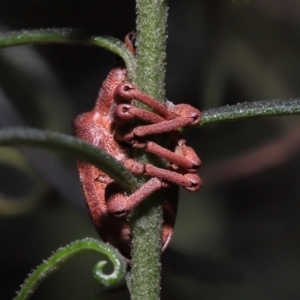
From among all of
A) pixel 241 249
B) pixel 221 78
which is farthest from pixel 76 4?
pixel 241 249

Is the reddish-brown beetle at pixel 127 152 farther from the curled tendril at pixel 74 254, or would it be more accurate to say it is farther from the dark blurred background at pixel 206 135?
the dark blurred background at pixel 206 135

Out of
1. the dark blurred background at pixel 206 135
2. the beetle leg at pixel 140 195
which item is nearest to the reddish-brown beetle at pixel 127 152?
the beetle leg at pixel 140 195

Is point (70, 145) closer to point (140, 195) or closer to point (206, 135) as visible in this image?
point (140, 195)

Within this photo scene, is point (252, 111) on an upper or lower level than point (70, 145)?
upper

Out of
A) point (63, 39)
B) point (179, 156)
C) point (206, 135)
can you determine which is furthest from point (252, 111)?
point (206, 135)

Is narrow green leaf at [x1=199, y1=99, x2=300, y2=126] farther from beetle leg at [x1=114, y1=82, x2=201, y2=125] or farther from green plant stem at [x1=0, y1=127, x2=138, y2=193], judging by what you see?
green plant stem at [x1=0, y1=127, x2=138, y2=193]

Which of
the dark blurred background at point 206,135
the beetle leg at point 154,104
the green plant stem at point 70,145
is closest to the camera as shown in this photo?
the green plant stem at point 70,145

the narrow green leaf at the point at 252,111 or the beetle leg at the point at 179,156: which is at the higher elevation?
the narrow green leaf at the point at 252,111
